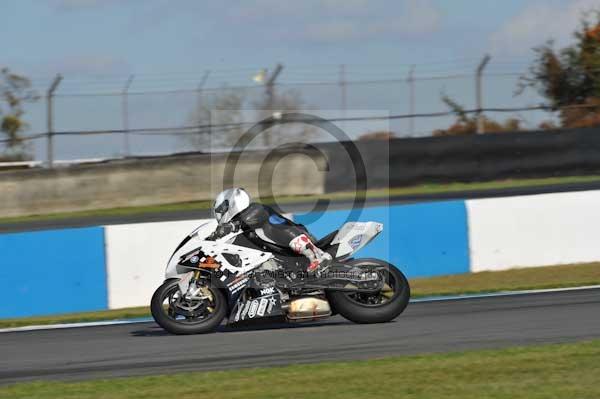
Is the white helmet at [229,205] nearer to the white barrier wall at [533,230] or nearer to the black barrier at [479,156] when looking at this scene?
the white barrier wall at [533,230]

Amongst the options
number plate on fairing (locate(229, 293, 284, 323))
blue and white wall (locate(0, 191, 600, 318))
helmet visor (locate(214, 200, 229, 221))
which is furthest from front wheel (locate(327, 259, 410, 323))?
blue and white wall (locate(0, 191, 600, 318))

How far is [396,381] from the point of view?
22.5ft

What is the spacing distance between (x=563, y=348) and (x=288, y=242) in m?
2.74

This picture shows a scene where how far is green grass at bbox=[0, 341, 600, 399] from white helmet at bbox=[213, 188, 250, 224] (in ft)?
7.25

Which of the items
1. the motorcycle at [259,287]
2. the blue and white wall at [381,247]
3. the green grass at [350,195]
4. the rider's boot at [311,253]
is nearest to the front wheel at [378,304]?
the motorcycle at [259,287]

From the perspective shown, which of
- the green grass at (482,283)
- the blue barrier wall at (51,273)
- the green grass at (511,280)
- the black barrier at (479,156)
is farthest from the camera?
the black barrier at (479,156)

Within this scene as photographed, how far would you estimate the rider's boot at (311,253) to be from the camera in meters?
9.25

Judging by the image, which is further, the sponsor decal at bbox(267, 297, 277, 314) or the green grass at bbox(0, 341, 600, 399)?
the sponsor decal at bbox(267, 297, 277, 314)

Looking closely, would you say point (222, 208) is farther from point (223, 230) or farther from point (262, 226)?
point (262, 226)

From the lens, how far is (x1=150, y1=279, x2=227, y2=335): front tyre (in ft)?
30.2

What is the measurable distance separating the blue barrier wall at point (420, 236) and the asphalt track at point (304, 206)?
17.0ft

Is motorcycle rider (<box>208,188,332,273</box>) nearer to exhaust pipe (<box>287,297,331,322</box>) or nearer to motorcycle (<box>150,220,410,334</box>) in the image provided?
motorcycle (<box>150,220,410,334</box>)

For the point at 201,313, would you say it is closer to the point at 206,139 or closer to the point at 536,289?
the point at 536,289

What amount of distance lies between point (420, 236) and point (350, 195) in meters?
7.51
